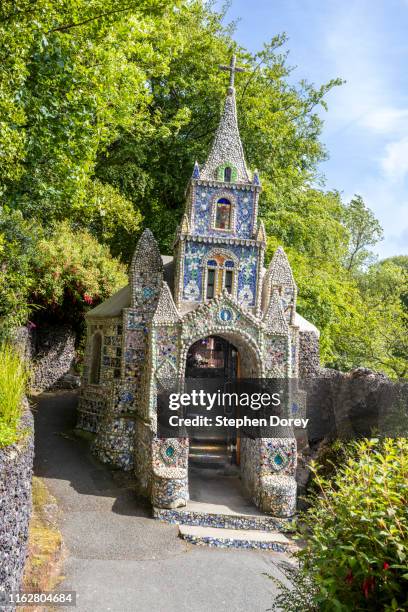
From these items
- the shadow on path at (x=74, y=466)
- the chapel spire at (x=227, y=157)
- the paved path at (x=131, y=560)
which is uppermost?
the chapel spire at (x=227, y=157)

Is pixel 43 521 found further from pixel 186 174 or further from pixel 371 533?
pixel 186 174

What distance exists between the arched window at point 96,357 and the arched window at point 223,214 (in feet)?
21.9

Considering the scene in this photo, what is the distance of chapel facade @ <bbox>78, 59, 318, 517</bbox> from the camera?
1295 centimetres

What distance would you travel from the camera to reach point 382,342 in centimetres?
2123

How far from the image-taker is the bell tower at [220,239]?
46.9 ft

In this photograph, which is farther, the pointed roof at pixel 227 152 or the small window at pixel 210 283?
the pointed roof at pixel 227 152

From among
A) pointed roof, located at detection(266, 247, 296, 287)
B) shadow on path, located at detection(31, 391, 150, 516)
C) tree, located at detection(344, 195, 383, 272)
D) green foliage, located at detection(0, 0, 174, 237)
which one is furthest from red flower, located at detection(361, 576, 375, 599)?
tree, located at detection(344, 195, 383, 272)

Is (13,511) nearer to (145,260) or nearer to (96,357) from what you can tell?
(145,260)

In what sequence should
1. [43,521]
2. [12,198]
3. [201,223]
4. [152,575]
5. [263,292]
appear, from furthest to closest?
[263,292] < [201,223] < [12,198] < [43,521] < [152,575]

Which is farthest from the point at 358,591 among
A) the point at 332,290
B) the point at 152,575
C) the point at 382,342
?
the point at 332,290

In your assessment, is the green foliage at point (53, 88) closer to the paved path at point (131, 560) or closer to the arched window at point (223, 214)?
the arched window at point (223, 214)

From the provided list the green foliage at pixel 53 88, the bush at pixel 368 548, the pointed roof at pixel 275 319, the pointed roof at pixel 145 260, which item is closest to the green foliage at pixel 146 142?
the green foliage at pixel 53 88

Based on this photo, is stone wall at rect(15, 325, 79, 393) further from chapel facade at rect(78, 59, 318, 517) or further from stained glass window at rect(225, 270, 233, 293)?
stained glass window at rect(225, 270, 233, 293)

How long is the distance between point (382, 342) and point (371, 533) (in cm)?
1821
